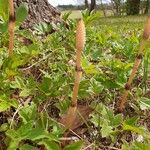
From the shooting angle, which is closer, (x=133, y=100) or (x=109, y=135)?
(x=109, y=135)

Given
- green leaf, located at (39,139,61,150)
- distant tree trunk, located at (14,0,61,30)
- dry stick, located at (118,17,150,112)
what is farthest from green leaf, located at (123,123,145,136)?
distant tree trunk, located at (14,0,61,30)

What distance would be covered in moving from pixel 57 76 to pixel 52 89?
13cm

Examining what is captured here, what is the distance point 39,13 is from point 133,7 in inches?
1318

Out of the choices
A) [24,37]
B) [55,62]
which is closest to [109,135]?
[55,62]

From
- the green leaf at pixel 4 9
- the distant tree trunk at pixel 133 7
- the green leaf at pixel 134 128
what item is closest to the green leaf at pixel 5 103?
the green leaf at pixel 134 128

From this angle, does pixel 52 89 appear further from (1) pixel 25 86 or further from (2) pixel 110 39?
(2) pixel 110 39

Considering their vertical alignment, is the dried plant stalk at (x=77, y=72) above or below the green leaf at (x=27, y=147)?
above

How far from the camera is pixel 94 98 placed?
7.08 ft

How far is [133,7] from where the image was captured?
118 feet

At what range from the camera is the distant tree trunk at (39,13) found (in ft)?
10.3

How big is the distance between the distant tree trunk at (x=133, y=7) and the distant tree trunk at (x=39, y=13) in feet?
106

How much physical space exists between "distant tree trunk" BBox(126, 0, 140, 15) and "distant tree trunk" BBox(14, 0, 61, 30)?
32.4 m

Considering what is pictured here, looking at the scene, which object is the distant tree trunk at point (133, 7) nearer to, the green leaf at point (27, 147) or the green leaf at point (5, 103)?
the green leaf at point (5, 103)

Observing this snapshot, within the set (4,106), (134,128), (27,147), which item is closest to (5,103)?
(4,106)
